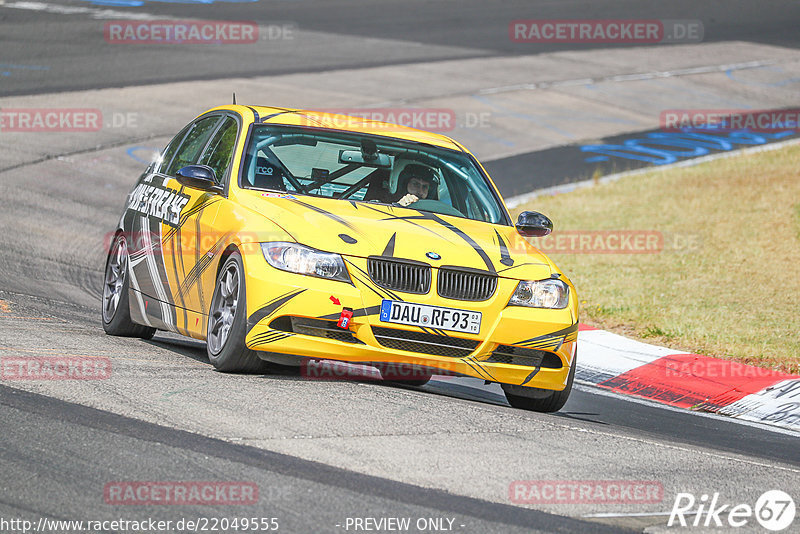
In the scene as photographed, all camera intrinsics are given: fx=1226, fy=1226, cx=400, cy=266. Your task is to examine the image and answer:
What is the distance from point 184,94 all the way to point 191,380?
1675 centimetres

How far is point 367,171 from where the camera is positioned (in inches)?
332

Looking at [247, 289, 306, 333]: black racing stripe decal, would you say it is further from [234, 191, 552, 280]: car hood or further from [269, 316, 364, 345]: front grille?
[234, 191, 552, 280]: car hood

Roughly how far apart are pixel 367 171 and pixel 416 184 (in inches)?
13.7

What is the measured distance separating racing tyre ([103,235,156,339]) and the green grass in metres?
4.71

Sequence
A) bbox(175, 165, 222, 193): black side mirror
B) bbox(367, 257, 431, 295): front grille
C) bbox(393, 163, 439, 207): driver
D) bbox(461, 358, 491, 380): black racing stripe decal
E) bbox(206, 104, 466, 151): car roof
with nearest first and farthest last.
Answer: bbox(367, 257, 431, 295): front grille
bbox(461, 358, 491, 380): black racing stripe decal
bbox(175, 165, 222, 193): black side mirror
bbox(393, 163, 439, 207): driver
bbox(206, 104, 466, 151): car roof

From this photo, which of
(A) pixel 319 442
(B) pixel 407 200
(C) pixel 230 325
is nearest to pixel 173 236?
(C) pixel 230 325

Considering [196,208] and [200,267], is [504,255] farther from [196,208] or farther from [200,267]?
[196,208]

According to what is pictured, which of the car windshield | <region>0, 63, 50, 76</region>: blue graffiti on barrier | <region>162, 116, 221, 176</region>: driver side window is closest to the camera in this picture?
the car windshield

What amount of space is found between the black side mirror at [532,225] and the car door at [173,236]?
2034mm

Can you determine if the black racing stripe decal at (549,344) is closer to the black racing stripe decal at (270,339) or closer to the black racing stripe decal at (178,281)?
the black racing stripe decal at (270,339)

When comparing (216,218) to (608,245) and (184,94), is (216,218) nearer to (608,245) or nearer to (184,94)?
(608,245)

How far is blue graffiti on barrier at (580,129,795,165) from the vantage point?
22031 mm

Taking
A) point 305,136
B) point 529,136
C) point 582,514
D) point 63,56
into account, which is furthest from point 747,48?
point 582,514

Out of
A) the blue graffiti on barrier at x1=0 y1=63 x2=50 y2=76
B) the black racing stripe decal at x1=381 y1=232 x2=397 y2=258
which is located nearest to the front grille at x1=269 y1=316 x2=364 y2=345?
the black racing stripe decal at x1=381 y1=232 x2=397 y2=258
